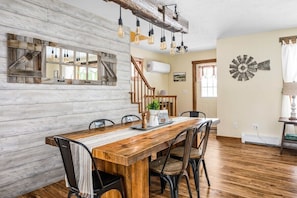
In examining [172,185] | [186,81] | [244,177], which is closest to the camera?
[172,185]

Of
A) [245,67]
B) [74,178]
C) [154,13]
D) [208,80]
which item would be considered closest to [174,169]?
[74,178]

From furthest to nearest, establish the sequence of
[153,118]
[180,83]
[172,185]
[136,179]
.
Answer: [180,83] < [153,118] < [172,185] < [136,179]

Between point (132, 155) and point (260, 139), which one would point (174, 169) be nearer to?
point (132, 155)

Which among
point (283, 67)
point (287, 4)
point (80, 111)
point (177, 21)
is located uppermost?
point (287, 4)

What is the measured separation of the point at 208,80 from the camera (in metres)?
6.91

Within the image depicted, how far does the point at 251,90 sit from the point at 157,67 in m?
2.93

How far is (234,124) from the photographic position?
518 cm

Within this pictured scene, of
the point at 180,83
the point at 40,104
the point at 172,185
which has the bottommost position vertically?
the point at 172,185

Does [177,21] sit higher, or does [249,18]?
[249,18]

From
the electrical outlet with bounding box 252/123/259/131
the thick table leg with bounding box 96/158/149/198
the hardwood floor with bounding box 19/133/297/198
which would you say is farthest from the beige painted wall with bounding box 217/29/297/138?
the thick table leg with bounding box 96/158/149/198

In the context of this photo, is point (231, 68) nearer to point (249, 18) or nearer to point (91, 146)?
point (249, 18)

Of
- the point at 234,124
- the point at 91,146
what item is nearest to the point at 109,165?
the point at 91,146

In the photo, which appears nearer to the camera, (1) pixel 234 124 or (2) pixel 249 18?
(2) pixel 249 18

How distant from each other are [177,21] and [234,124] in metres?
3.15
